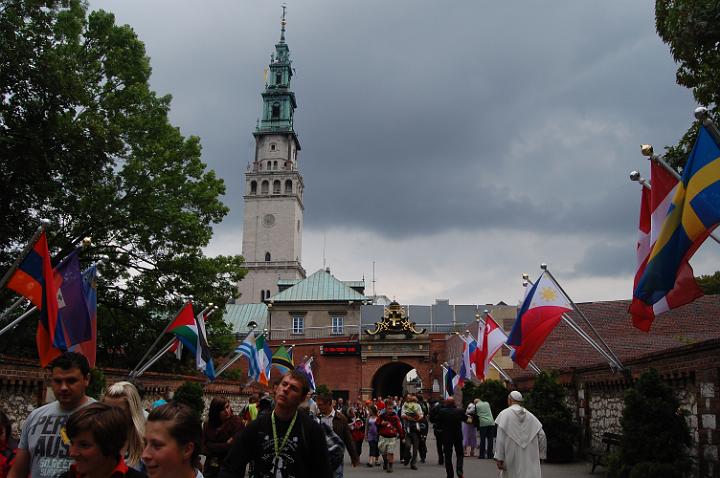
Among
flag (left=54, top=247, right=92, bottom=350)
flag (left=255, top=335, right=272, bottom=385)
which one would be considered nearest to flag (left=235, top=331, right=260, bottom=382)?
flag (left=255, top=335, right=272, bottom=385)

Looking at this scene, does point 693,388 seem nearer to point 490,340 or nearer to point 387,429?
point 387,429

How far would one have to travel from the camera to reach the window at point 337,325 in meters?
58.8

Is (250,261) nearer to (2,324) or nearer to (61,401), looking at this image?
(2,324)

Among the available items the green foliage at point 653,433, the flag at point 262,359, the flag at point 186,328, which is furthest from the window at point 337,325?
the green foliage at point 653,433

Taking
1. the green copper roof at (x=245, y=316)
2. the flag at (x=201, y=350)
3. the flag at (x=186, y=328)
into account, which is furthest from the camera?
the green copper roof at (x=245, y=316)

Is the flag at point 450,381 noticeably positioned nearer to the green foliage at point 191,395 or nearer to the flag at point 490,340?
the flag at point 490,340

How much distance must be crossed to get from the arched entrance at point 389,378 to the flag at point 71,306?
41246 millimetres

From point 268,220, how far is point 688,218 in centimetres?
8771

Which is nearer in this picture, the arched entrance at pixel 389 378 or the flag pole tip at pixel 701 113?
the flag pole tip at pixel 701 113

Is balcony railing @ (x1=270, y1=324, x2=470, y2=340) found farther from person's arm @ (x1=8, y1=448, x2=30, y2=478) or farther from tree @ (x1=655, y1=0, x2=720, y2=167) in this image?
person's arm @ (x1=8, y1=448, x2=30, y2=478)

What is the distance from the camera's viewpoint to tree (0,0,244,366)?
770 inches

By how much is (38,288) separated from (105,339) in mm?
16851

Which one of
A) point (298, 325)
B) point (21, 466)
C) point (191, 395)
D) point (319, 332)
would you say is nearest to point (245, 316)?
point (298, 325)

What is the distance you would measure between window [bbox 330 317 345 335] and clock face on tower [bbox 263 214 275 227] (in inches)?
1440
